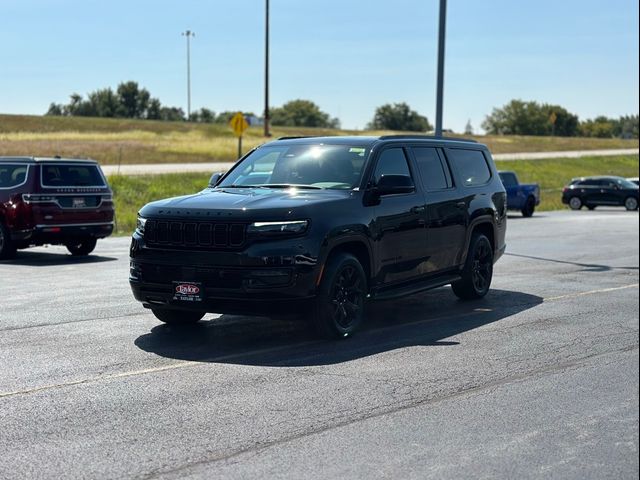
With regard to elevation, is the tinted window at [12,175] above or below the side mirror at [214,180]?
below

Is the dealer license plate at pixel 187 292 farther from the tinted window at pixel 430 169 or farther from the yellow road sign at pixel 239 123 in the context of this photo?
the yellow road sign at pixel 239 123

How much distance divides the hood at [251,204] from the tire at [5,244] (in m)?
8.32

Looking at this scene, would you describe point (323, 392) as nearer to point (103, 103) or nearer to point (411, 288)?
point (411, 288)

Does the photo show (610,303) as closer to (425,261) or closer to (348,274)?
(425,261)

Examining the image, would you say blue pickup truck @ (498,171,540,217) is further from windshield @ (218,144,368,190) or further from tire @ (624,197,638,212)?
windshield @ (218,144,368,190)

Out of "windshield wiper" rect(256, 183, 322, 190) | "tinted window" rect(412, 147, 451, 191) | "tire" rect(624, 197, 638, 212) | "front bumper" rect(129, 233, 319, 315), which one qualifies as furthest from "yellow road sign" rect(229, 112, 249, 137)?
"front bumper" rect(129, 233, 319, 315)

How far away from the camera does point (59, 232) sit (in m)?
17.3

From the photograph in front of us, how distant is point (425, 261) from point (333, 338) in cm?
187

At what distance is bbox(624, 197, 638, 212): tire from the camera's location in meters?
43.2

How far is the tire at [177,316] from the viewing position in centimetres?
1002

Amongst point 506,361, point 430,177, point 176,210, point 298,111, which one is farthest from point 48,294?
point 298,111

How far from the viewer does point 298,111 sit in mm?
158500

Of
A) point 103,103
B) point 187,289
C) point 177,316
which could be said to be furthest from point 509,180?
point 103,103

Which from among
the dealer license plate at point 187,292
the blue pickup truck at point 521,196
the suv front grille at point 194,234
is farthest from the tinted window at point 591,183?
the dealer license plate at point 187,292
